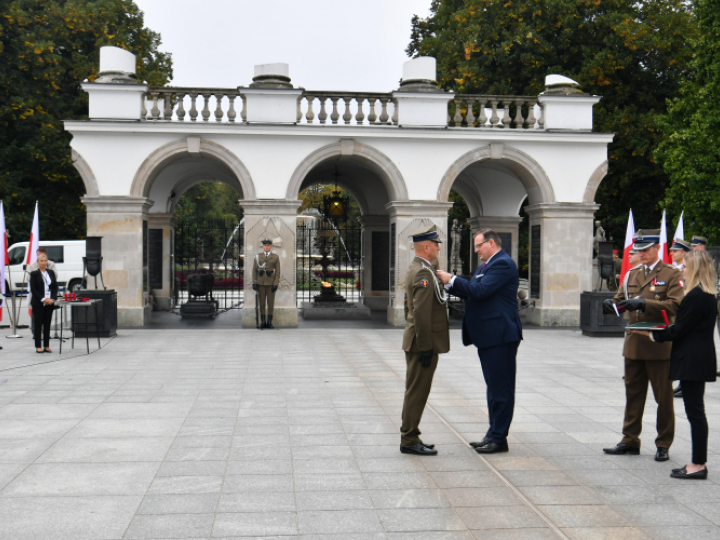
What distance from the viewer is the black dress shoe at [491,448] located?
611cm

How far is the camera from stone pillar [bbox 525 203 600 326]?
17625 mm

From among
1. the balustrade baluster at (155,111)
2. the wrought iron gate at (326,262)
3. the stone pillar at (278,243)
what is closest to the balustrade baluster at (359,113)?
the stone pillar at (278,243)

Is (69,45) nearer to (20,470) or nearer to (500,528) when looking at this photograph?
(20,470)

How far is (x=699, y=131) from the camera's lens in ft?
76.0

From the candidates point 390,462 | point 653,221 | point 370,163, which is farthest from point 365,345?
point 653,221

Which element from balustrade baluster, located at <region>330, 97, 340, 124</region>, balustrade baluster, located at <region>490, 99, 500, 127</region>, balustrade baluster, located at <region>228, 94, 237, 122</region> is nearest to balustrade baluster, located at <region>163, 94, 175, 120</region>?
balustrade baluster, located at <region>228, 94, 237, 122</region>

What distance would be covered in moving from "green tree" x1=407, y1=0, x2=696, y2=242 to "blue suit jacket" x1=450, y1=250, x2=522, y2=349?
19.0 m

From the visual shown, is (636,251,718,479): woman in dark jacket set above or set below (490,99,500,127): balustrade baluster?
below

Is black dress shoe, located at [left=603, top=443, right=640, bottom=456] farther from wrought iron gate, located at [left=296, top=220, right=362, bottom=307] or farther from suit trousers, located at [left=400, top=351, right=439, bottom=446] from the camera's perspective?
wrought iron gate, located at [left=296, top=220, right=362, bottom=307]

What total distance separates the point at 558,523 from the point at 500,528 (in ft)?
1.28

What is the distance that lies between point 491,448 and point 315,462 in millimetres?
1478

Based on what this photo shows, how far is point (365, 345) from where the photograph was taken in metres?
13.8

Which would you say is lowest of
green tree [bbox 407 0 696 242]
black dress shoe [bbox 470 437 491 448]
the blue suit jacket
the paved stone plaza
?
the paved stone plaza

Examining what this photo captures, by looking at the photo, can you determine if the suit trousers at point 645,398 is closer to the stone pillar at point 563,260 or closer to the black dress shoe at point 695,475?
the black dress shoe at point 695,475
